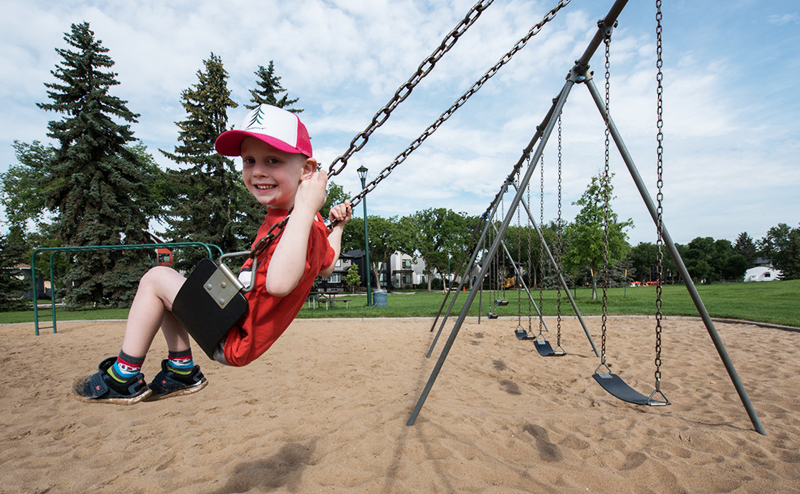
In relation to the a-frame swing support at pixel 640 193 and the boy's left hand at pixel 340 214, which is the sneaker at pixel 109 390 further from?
the a-frame swing support at pixel 640 193

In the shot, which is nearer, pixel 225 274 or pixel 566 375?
pixel 225 274

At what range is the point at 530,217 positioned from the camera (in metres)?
5.84

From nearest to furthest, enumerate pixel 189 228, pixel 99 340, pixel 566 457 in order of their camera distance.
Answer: pixel 566 457, pixel 99 340, pixel 189 228

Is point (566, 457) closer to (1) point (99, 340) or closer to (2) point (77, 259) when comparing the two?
(1) point (99, 340)

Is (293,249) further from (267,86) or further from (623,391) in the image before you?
(267,86)

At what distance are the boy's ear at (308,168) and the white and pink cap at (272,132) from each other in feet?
0.16

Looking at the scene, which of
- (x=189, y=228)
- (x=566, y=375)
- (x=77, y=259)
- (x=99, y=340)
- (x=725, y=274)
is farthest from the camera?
(x=725, y=274)

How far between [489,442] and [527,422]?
52cm

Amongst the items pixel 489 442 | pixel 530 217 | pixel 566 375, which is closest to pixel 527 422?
pixel 489 442

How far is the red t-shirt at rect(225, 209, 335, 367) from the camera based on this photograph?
5.19ft

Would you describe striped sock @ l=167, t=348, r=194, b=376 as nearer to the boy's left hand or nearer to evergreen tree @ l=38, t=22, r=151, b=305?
the boy's left hand

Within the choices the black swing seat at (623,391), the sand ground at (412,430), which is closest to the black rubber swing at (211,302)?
the sand ground at (412,430)

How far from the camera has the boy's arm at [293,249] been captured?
145cm

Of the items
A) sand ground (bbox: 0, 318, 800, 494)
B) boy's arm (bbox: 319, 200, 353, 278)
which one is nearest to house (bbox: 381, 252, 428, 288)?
sand ground (bbox: 0, 318, 800, 494)
